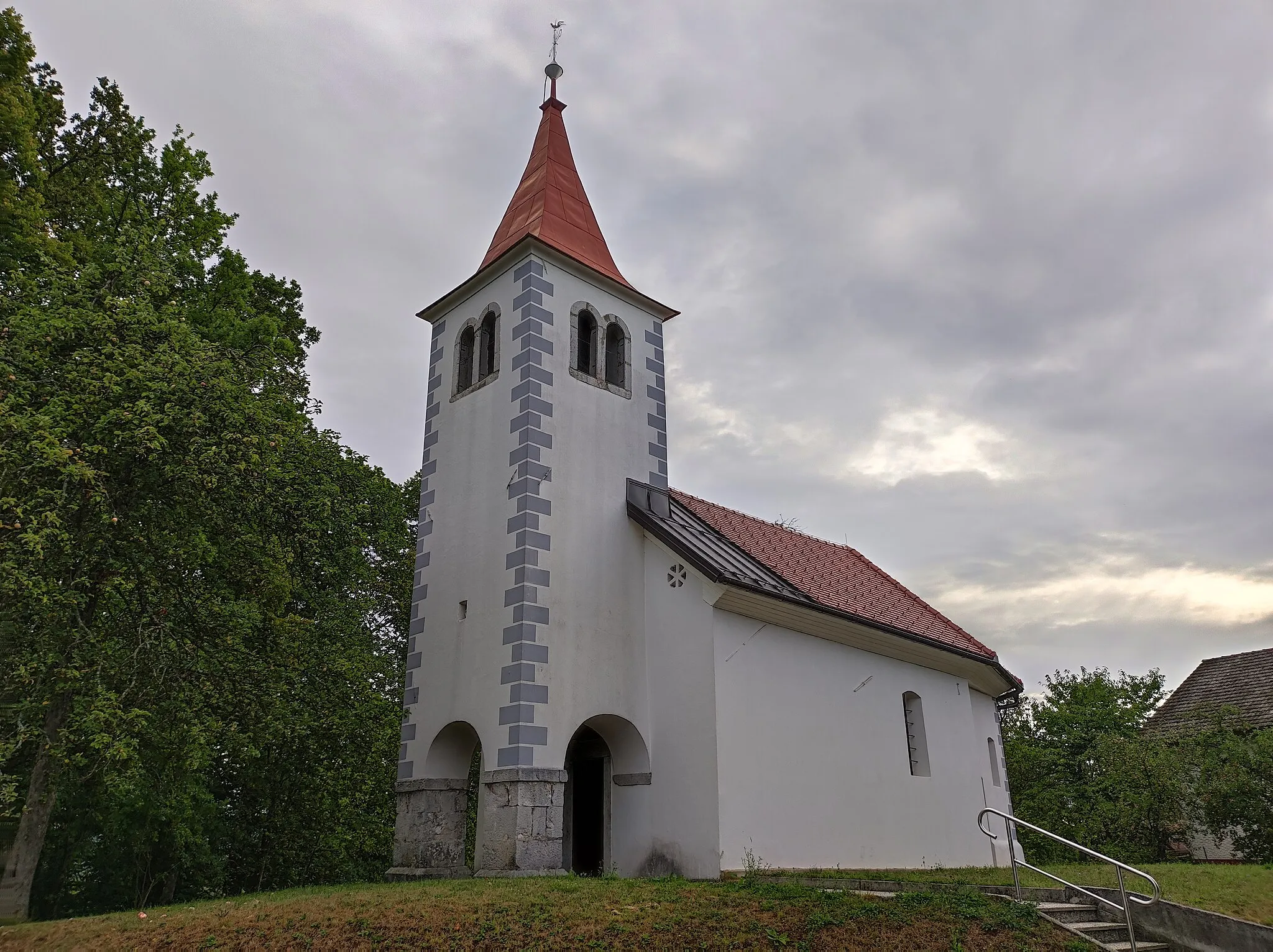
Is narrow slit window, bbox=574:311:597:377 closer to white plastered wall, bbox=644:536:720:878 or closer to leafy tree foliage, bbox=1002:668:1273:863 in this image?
white plastered wall, bbox=644:536:720:878

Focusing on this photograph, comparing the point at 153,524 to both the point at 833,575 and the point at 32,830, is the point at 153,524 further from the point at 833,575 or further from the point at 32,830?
the point at 833,575

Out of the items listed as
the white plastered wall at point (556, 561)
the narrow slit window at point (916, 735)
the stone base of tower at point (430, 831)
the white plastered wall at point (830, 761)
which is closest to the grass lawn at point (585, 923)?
the white plastered wall at point (830, 761)

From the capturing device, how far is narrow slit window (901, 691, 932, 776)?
1700 cm

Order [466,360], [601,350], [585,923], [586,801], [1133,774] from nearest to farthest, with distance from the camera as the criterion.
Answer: [585,923] → [586,801] → [601,350] → [466,360] → [1133,774]

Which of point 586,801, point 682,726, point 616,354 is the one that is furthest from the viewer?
point 616,354

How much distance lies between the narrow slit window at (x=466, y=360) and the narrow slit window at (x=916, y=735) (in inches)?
390

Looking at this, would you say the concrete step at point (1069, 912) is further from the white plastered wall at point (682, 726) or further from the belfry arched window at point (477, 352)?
the belfry arched window at point (477, 352)

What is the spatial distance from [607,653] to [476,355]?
598 centimetres

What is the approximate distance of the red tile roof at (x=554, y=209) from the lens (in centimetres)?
1688

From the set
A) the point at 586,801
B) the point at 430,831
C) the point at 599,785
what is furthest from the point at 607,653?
the point at 430,831

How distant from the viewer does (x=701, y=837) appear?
12641 mm

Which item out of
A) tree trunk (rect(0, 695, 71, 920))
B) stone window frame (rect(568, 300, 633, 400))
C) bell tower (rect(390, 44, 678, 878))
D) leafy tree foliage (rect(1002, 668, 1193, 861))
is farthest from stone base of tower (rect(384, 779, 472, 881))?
leafy tree foliage (rect(1002, 668, 1193, 861))

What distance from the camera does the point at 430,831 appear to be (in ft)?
46.1

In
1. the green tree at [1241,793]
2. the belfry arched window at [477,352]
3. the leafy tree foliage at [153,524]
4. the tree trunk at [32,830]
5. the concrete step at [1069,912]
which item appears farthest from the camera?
the green tree at [1241,793]
